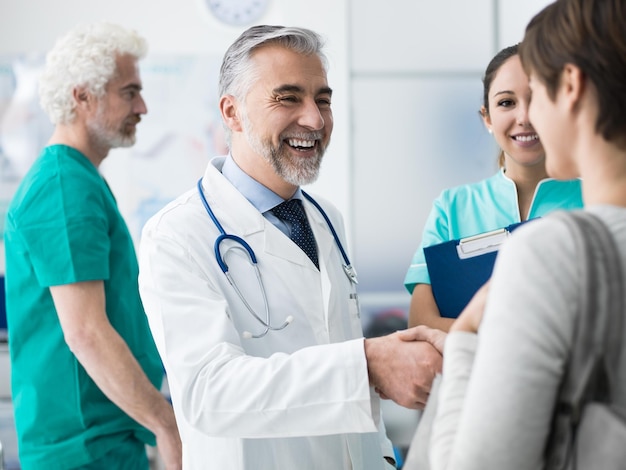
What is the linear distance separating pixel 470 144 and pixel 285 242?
3202mm

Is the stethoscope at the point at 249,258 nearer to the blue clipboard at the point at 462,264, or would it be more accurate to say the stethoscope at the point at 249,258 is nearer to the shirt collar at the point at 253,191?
the shirt collar at the point at 253,191

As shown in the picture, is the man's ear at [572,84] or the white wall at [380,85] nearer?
the man's ear at [572,84]

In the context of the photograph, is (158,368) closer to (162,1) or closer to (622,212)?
(622,212)

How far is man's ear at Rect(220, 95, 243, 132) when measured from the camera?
64.6 inches

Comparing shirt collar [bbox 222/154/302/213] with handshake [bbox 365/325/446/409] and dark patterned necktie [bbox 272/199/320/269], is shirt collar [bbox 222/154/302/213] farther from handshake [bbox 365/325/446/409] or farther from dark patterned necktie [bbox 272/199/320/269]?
handshake [bbox 365/325/446/409]

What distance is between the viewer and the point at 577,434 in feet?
2.43

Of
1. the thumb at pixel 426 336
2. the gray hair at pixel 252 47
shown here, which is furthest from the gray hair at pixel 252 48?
the thumb at pixel 426 336

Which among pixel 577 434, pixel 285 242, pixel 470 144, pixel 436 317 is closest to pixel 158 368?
pixel 285 242

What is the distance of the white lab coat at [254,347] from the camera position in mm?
1163

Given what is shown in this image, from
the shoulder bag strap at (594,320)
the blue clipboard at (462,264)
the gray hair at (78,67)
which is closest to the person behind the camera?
the shoulder bag strap at (594,320)

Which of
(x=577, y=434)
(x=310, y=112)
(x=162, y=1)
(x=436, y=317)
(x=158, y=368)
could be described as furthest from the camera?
(x=162, y=1)

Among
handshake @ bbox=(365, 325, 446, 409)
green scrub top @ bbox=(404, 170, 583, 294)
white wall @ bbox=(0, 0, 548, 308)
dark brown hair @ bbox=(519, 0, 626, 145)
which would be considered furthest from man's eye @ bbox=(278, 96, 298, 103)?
white wall @ bbox=(0, 0, 548, 308)

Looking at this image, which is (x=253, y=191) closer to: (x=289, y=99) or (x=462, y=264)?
(x=289, y=99)

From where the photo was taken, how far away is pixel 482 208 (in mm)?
1604
